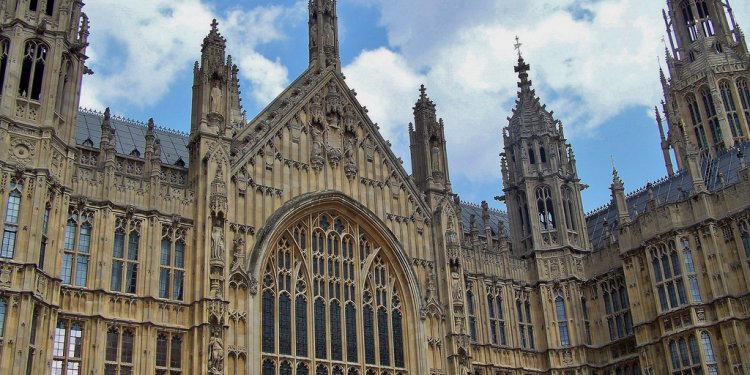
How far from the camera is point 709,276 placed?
135 feet

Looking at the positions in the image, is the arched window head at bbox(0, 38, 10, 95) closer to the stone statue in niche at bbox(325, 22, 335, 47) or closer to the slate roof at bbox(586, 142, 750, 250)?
the stone statue in niche at bbox(325, 22, 335, 47)

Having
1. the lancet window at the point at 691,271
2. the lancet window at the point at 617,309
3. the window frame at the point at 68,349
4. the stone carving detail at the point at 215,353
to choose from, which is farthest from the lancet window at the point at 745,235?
the window frame at the point at 68,349

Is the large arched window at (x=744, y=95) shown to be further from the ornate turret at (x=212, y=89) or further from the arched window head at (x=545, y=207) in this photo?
the ornate turret at (x=212, y=89)

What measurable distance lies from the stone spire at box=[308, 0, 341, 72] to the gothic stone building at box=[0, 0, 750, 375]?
120 mm

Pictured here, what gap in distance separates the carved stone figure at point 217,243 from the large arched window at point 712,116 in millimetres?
58545

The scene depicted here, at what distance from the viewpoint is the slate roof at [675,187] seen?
153ft

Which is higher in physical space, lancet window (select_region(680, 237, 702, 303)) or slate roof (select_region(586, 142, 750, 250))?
slate roof (select_region(586, 142, 750, 250))

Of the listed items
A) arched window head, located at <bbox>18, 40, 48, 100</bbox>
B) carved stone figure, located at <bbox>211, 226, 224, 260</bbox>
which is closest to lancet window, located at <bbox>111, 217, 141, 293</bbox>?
carved stone figure, located at <bbox>211, 226, 224, 260</bbox>

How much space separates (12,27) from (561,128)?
110ft

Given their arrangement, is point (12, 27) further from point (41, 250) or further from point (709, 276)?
point (709, 276)

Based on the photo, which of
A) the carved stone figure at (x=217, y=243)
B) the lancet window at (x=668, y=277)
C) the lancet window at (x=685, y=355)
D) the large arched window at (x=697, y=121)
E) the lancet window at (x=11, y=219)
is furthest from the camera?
the large arched window at (x=697, y=121)

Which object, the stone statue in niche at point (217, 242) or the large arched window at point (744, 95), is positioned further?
the large arched window at point (744, 95)

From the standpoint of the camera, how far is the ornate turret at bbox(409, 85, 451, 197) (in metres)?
45.4

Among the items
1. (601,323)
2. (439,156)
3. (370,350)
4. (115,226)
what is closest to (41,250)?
(115,226)
